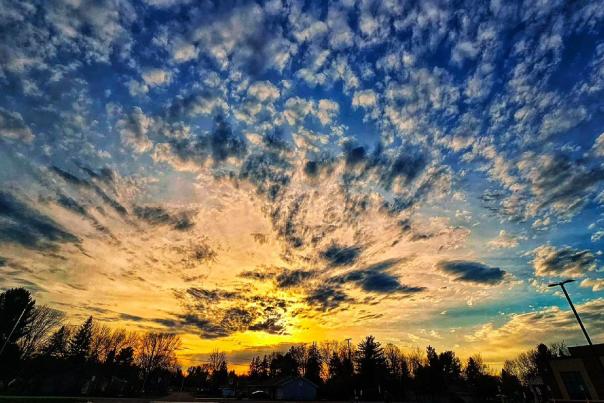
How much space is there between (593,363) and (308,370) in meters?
65.0

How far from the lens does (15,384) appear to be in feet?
210

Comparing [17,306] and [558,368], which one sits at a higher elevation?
[17,306]

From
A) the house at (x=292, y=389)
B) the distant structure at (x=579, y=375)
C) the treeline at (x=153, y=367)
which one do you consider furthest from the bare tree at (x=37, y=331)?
the distant structure at (x=579, y=375)

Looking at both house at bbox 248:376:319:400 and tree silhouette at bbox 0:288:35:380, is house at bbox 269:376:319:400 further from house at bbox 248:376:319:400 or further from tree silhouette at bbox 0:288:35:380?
tree silhouette at bbox 0:288:35:380

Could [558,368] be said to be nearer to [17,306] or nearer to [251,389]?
[251,389]

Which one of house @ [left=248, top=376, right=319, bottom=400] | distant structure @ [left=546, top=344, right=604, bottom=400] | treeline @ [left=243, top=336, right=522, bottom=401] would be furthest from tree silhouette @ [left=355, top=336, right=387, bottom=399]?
distant structure @ [left=546, top=344, right=604, bottom=400]

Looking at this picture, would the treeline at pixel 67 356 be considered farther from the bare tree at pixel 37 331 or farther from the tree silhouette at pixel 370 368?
the tree silhouette at pixel 370 368

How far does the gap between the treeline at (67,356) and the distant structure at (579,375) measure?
2950 inches

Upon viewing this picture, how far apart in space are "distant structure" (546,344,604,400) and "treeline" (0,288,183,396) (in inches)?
2950

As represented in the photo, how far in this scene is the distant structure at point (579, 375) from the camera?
36.9 meters

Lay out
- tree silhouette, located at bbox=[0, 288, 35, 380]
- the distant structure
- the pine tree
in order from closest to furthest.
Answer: the distant structure → tree silhouette, located at bbox=[0, 288, 35, 380] → the pine tree

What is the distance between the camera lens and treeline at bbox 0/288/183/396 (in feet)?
199

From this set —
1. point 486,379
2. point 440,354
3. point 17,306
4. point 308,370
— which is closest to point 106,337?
point 17,306

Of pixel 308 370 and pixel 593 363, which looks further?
pixel 308 370
